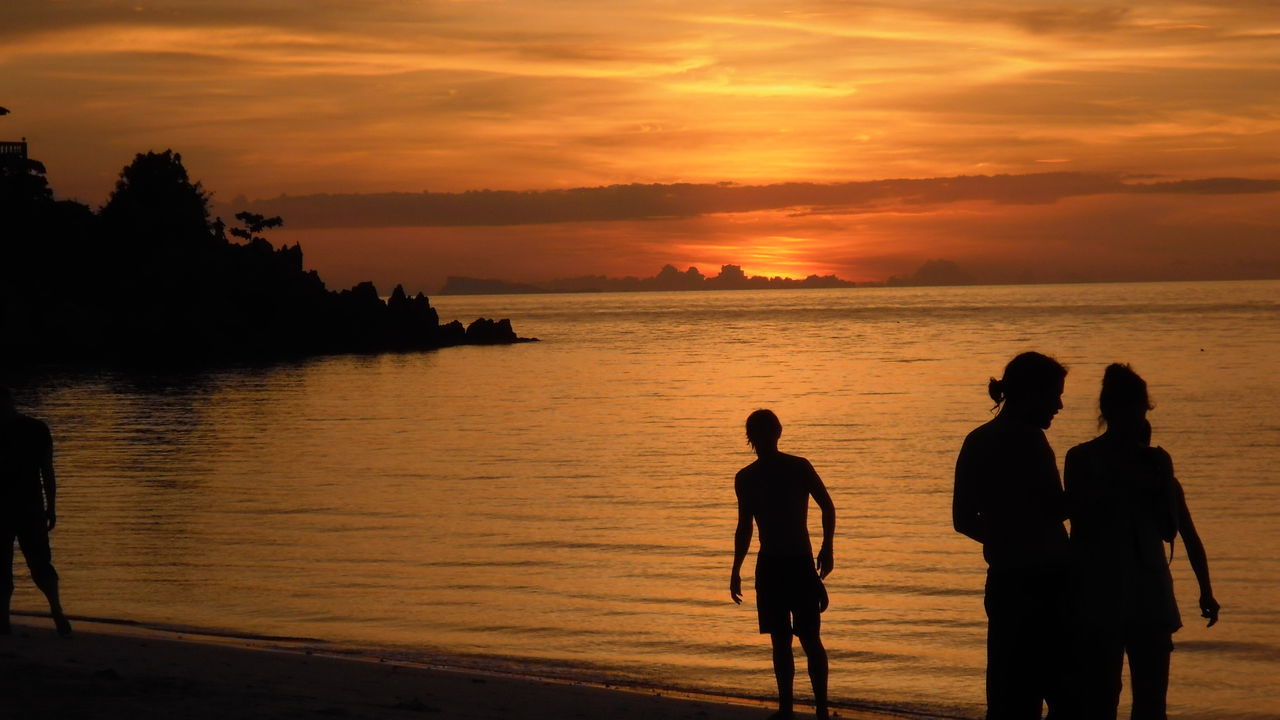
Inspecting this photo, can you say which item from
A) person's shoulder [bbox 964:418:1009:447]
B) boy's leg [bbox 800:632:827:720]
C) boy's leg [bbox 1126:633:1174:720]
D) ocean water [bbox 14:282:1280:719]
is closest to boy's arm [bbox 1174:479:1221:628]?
boy's leg [bbox 1126:633:1174:720]

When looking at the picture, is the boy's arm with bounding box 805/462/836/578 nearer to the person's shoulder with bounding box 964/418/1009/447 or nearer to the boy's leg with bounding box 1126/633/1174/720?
the person's shoulder with bounding box 964/418/1009/447

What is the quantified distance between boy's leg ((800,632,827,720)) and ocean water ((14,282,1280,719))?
2156 mm

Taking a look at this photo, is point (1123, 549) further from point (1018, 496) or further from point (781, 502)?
point (781, 502)

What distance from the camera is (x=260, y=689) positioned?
354 inches

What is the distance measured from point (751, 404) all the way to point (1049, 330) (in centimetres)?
8503

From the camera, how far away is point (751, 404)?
52125 millimetres

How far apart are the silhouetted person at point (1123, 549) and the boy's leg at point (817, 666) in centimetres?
218

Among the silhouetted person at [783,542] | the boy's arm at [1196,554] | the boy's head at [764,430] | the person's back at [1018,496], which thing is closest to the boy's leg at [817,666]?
the silhouetted person at [783,542]

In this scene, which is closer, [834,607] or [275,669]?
[275,669]

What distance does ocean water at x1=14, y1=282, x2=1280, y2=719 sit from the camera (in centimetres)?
1254

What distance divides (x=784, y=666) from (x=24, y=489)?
629 cm

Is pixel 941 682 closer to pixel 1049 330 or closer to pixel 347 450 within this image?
pixel 347 450

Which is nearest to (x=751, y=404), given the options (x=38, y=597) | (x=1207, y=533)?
(x=1207, y=533)

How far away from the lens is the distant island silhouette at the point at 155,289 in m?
89.1
